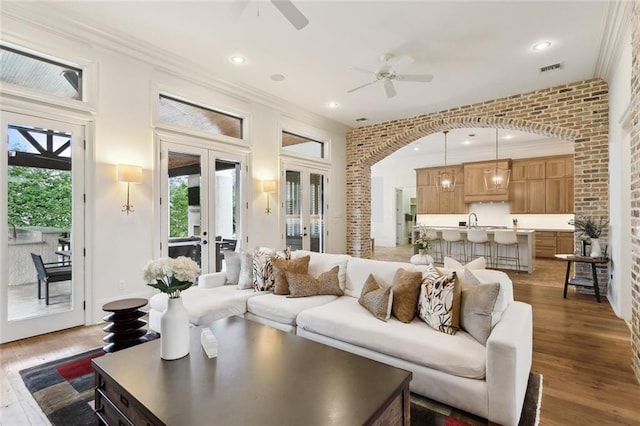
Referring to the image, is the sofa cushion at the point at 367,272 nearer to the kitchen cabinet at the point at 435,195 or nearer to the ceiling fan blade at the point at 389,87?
the ceiling fan blade at the point at 389,87

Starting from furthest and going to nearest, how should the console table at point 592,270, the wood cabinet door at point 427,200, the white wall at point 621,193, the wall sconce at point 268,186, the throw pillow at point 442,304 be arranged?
the wood cabinet door at point 427,200 → the wall sconce at point 268,186 → the console table at point 592,270 → the white wall at point 621,193 → the throw pillow at point 442,304

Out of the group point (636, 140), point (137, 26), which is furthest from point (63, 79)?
point (636, 140)

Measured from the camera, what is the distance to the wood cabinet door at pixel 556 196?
28.5ft

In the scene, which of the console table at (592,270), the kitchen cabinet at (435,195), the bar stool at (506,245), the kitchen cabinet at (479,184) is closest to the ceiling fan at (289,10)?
the console table at (592,270)

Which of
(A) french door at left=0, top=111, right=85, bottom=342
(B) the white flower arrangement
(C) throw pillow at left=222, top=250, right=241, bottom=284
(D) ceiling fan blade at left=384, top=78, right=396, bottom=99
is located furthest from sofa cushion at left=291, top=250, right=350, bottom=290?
(A) french door at left=0, top=111, right=85, bottom=342

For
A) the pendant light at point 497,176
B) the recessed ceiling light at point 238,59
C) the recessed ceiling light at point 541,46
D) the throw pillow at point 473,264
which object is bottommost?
the throw pillow at point 473,264

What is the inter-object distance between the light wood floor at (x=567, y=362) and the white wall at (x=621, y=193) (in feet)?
0.99

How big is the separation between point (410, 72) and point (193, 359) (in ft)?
15.3

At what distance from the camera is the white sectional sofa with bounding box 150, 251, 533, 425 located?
6.13ft

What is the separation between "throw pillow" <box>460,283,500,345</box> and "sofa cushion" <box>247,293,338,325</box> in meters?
1.31

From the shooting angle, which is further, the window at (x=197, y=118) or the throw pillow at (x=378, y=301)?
the window at (x=197, y=118)

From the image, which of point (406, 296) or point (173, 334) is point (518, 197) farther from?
point (173, 334)

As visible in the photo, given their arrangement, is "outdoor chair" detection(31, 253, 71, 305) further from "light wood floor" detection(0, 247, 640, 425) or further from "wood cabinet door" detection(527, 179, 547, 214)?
"wood cabinet door" detection(527, 179, 547, 214)

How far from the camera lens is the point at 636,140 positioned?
2.53 m
